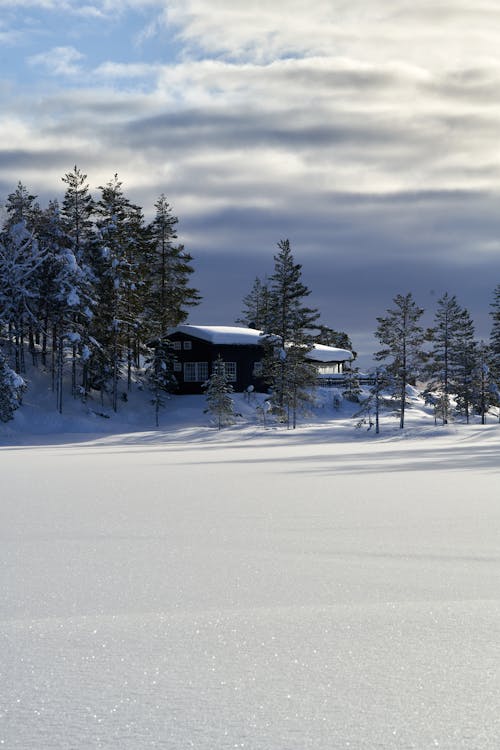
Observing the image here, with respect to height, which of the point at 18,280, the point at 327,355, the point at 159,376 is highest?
the point at 18,280

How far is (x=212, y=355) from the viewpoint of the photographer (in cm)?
5925

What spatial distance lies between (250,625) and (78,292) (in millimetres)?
45334

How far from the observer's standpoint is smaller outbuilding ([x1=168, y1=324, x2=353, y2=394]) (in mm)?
59031

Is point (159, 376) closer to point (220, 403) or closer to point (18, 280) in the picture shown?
point (220, 403)

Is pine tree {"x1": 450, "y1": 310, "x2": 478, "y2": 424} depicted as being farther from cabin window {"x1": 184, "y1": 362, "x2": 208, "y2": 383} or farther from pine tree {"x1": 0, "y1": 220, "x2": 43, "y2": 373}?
pine tree {"x1": 0, "y1": 220, "x2": 43, "y2": 373}

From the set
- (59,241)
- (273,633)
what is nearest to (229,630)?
(273,633)

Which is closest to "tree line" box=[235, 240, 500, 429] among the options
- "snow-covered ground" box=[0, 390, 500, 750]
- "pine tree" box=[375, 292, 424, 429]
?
"pine tree" box=[375, 292, 424, 429]

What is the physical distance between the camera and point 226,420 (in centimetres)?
4772

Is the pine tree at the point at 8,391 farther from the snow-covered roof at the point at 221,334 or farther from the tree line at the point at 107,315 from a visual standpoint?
the snow-covered roof at the point at 221,334

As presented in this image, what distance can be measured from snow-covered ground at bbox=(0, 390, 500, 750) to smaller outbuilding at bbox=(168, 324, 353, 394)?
4819cm

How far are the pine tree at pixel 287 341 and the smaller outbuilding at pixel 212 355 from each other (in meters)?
4.20

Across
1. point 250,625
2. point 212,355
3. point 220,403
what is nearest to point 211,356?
point 212,355

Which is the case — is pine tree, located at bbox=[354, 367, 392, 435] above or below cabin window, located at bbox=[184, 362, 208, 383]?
below

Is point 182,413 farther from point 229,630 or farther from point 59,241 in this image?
point 229,630
